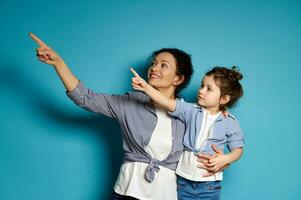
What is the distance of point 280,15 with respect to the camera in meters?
1.86

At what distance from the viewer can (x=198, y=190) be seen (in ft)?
4.99

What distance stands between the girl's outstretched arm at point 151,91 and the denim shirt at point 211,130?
0.05 metres

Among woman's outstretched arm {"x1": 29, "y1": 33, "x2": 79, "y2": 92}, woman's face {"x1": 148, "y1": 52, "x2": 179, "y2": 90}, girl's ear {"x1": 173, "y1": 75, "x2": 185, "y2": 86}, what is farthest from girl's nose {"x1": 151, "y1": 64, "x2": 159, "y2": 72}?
woman's outstretched arm {"x1": 29, "y1": 33, "x2": 79, "y2": 92}

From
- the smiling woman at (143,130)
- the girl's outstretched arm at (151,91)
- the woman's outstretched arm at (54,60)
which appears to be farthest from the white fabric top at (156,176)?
the woman's outstretched arm at (54,60)

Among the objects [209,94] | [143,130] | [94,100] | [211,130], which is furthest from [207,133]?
[94,100]

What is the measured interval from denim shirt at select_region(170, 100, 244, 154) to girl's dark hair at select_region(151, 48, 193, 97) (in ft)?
0.66

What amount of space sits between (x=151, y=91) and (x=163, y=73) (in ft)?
0.69

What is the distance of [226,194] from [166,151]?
0.46 meters

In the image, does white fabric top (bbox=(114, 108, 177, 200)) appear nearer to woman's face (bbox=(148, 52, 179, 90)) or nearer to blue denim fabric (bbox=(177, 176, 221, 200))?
blue denim fabric (bbox=(177, 176, 221, 200))

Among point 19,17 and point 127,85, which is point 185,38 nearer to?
point 127,85

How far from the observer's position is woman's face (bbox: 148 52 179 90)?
1.61m

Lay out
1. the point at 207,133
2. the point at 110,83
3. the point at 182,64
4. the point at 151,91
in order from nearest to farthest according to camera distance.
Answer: the point at 151,91
the point at 207,133
the point at 182,64
the point at 110,83

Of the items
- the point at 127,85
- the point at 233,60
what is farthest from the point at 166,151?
the point at 233,60

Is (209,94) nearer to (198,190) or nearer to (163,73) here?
(163,73)
